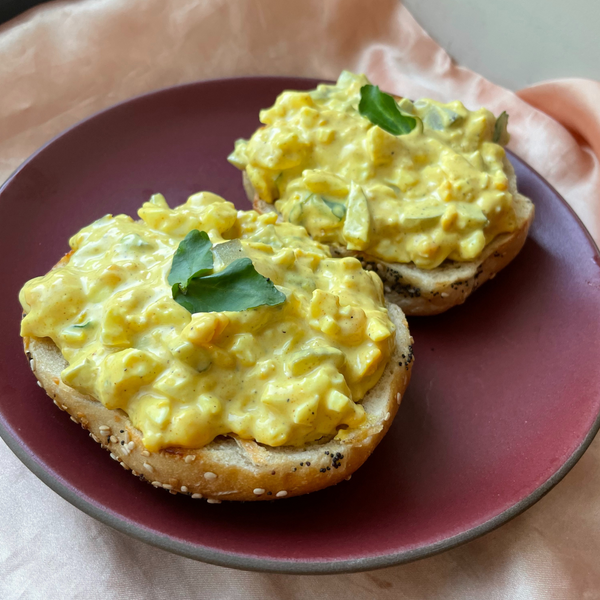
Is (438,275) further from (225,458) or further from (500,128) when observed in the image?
(225,458)

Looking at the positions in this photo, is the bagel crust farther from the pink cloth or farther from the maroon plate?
the pink cloth

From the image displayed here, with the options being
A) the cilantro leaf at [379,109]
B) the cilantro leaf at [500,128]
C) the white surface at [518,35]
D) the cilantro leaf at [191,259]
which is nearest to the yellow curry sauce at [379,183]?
the cilantro leaf at [379,109]

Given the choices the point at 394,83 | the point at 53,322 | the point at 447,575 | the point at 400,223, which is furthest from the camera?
the point at 394,83

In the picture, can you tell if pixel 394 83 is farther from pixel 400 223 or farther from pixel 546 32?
pixel 400 223

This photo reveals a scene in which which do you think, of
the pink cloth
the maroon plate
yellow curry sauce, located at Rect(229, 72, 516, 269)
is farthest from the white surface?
yellow curry sauce, located at Rect(229, 72, 516, 269)

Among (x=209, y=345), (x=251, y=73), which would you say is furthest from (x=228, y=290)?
(x=251, y=73)

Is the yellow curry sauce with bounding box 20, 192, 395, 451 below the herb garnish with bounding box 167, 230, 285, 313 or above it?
below

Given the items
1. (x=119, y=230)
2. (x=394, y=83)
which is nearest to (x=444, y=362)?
(x=119, y=230)
